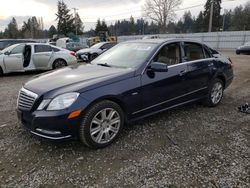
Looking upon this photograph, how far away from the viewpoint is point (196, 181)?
8.10 feet

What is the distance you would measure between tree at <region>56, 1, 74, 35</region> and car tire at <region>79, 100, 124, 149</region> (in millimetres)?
64174

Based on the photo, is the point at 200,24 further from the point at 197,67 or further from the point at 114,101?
the point at 114,101

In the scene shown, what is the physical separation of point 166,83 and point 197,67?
99cm

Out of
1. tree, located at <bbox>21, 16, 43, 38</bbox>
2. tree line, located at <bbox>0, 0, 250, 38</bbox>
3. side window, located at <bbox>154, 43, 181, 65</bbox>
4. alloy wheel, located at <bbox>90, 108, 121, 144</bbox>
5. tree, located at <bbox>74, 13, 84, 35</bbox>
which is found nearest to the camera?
alloy wheel, located at <bbox>90, 108, 121, 144</bbox>

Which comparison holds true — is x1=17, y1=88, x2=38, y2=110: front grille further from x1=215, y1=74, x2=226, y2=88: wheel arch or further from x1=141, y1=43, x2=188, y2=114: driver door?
x1=215, y1=74, x2=226, y2=88: wheel arch

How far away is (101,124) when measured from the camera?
3.09m

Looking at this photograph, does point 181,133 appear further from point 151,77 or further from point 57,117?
point 57,117

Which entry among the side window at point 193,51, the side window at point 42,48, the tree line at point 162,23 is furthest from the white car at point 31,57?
the tree line at point 162,23

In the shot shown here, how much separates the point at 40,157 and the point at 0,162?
19.3 inches

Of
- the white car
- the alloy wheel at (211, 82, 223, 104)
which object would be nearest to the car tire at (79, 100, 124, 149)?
the alloy wheel at (211, 82, 223, 104)

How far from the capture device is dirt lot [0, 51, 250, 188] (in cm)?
Result: 250

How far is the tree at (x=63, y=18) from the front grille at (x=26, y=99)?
6383 cm

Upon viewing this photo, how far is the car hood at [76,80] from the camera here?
114 inches

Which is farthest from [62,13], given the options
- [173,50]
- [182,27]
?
[173,50]
